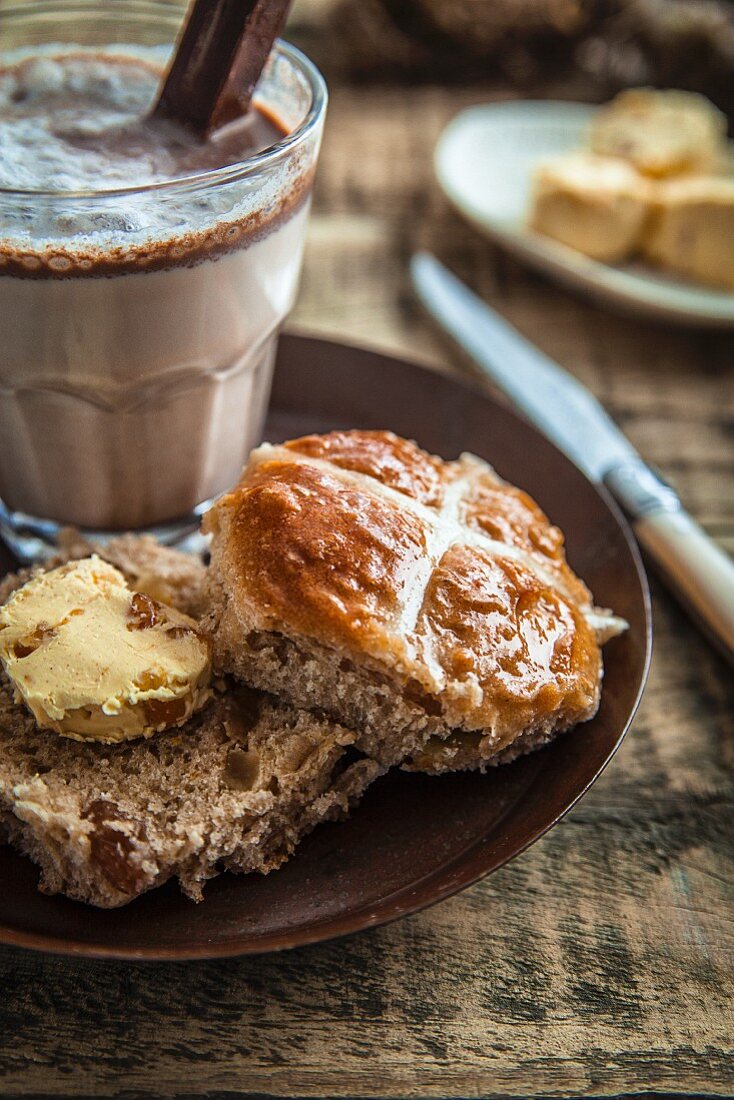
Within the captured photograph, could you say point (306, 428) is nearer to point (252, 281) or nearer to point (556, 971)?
point (252, 281)

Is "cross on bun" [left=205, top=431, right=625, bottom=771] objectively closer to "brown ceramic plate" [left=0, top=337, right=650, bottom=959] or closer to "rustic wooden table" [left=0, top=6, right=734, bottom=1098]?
"brown ceramic plate" [left=0, top=337, right=650, bottom=959]

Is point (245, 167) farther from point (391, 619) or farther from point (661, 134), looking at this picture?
point (661, 134)

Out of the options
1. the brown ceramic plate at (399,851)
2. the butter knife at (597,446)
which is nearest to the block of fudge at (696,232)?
the butter knife at (597,446)

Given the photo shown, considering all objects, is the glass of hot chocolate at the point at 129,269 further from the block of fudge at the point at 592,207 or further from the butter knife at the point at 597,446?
the block of fudge at the point at 592,207

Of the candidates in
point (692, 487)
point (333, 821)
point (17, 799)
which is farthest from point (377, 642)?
point (692, 487)

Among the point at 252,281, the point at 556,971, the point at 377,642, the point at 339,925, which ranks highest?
the point at 252,281

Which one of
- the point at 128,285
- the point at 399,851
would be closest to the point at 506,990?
the point at 399,851

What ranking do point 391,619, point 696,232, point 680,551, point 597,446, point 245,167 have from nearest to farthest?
point 391,619
point 245,167
point 680,551
point 597,446
point 696,232
